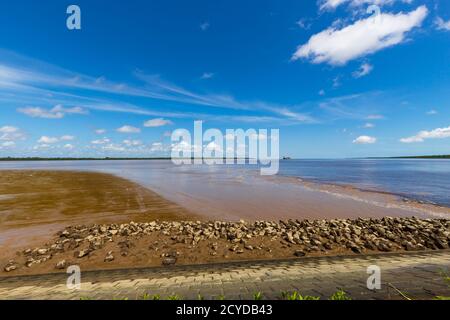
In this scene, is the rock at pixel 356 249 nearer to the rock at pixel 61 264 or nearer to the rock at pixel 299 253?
the rock at pixel 299 253

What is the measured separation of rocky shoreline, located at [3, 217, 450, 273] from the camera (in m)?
8.49

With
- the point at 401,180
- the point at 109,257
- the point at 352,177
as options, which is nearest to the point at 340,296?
the point at 109,257

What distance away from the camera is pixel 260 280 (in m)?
5.86

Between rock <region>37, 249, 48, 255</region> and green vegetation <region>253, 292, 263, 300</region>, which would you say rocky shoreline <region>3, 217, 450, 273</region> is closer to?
rock <region>37, 249, 48, 255</region>

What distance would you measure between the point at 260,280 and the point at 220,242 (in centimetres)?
374

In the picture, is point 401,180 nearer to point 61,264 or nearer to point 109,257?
point 109,257

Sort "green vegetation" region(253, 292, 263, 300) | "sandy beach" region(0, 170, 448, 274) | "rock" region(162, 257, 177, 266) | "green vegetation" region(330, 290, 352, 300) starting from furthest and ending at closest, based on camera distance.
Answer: "sandy beach" region(0, 170, 448, 274), "rock" region(162, 257, 177, 266), "green vegetation" region(253, 292, 263, 300), "green vegetation" region(330, 290, 352, 300)

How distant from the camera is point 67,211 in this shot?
52.2ft

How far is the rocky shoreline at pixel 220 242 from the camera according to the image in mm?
8492

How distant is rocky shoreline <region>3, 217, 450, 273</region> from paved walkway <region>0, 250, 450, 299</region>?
0.85 metres

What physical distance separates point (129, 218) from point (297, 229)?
33.4 feet

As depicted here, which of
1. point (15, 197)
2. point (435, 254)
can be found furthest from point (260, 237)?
point (15, 197)

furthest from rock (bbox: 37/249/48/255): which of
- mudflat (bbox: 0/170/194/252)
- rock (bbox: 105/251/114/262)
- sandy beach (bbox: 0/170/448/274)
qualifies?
rock (bbox: 105/251/114/262)
